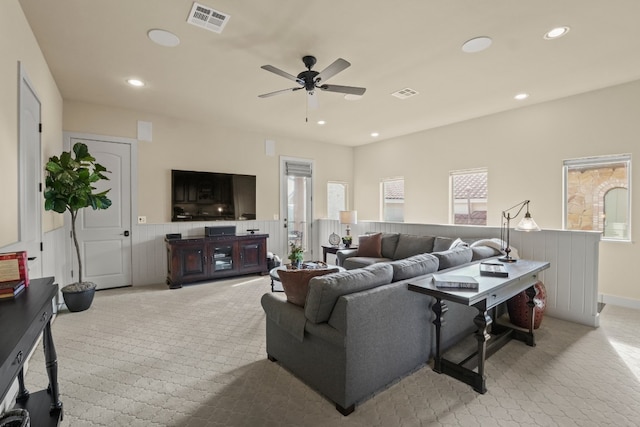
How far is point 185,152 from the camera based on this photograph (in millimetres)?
5488

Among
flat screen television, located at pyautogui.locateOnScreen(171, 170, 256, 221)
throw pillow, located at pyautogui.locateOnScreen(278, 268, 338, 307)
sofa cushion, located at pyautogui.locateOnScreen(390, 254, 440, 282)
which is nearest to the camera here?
throw pillow, located at pyautogui.locateOnScreen(278, 268, 338, 307)

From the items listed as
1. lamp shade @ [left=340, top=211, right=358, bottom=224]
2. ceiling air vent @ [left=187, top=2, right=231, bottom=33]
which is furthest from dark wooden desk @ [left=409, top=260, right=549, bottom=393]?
lamp shade @ [left=340, top=211, right=358, bottom=224]

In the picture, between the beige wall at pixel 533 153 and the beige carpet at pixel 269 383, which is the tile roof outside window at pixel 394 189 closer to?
the beige wall at pixel 533 153

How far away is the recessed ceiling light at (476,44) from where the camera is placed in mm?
2879

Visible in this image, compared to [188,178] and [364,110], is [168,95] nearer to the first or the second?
[188,178]

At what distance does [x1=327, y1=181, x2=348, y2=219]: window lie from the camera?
7.57 meters

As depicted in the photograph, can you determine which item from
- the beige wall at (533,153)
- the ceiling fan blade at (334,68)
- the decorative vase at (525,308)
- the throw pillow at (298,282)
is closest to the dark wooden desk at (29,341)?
the throw pillow at (298,282)

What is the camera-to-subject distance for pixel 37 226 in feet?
10.4

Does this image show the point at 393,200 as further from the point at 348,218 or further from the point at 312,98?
the point at 312,98

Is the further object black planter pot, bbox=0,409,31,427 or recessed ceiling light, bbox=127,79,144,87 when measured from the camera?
recessed ceiling light, bbox=127,79,144,87

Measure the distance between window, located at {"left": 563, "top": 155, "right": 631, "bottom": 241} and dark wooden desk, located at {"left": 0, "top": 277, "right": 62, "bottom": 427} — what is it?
5.89 meters

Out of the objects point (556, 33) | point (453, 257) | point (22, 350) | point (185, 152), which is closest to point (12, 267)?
point (22, 350)

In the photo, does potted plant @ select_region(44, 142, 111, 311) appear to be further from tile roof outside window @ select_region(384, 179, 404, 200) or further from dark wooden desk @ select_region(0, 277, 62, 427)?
tile roof outside window @ select_region(384, 179, 404, 200)

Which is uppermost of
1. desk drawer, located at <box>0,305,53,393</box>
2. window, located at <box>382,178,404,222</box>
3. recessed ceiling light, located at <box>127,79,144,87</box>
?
recessed ceiling light, located at <box>127,79,144,87</box>
